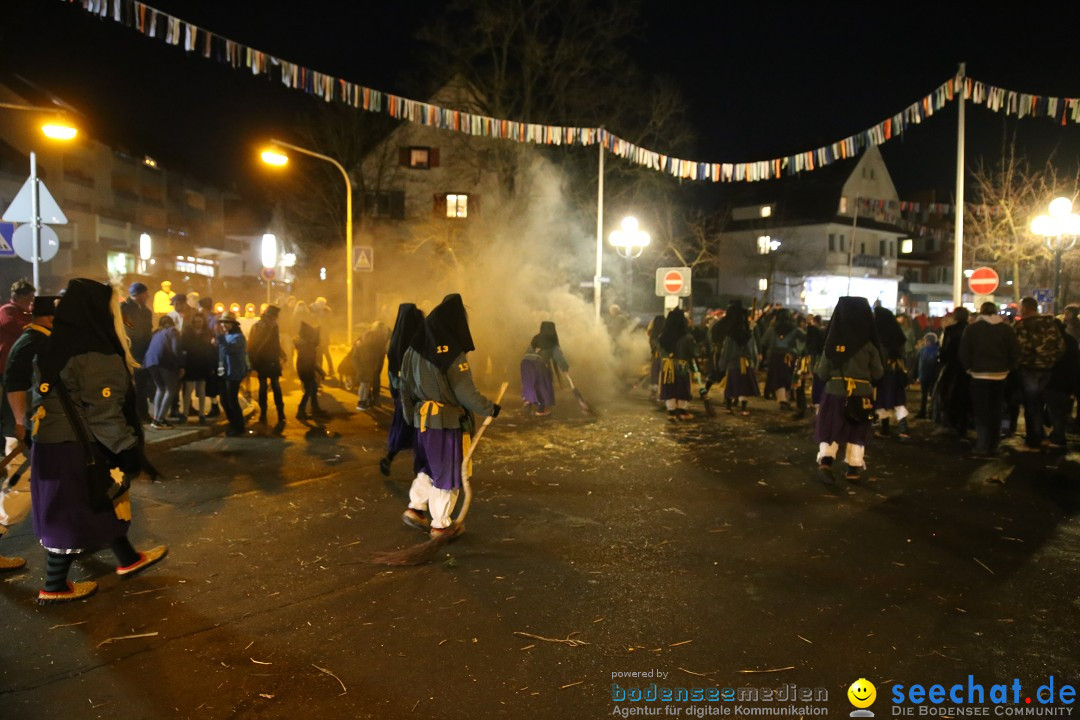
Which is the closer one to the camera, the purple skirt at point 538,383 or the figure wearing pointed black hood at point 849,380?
the figure wearing pointed black hood at point 849,380

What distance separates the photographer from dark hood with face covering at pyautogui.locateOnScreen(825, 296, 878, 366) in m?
7.68

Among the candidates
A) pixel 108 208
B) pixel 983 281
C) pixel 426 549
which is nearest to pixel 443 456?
pixel 426 549

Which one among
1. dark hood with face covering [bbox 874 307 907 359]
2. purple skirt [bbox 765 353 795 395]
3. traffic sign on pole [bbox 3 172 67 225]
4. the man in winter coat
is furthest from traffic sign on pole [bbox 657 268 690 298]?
traffic sign on pole [bbox 3 172 67 225]

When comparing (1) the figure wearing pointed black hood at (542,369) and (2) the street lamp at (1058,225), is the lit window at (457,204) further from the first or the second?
(2) the street lamp at (1058,225)

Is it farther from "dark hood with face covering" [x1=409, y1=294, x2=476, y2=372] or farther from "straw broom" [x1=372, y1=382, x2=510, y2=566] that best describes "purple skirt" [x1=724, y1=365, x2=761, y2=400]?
"dark hood with face covering" [x1=409, y1=294, x2=476, y2=372]

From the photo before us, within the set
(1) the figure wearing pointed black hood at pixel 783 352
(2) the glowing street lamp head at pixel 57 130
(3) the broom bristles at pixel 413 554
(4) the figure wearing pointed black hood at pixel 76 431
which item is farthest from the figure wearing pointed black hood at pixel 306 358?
(1) the figure wearing pointed black hood at pixel 783 352

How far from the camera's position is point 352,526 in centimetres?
622

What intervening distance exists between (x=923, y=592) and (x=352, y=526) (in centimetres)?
439

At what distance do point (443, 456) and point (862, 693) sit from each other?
130 inches

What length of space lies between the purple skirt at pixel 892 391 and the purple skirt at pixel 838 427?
3383 millimetres

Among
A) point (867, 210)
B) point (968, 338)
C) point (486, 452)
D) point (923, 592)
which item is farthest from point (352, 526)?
point (867, 210)

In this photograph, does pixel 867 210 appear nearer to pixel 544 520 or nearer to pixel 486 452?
pixel 486 452

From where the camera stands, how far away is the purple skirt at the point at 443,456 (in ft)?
18.7

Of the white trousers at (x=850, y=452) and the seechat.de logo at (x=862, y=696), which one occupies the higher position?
the white trousers at (x=850, y=452)
